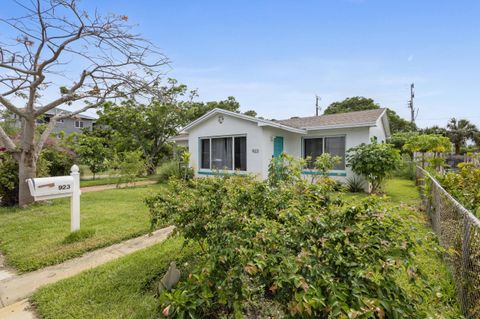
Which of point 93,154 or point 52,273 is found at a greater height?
point 93,154

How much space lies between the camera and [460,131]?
80.2 feet

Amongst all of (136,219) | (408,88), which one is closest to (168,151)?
(136,219)

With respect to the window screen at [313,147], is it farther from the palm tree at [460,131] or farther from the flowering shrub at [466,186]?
the palm tree at [460,131]

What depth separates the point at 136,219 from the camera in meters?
6.07

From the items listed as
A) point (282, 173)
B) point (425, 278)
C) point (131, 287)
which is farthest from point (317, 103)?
point (425, 278)

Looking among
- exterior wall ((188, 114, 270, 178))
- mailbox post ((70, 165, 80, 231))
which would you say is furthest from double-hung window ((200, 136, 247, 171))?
mailbox post ((70, 165, 80, 231))

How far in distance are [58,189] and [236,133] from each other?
7.76m

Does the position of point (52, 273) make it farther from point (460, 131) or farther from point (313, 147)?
point (460, 131)

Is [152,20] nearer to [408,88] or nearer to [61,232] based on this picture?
[61,232]

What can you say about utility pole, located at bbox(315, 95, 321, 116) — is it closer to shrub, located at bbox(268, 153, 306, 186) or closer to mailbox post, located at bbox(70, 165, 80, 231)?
shrub, located at bbox(268, 153, 306, 186)

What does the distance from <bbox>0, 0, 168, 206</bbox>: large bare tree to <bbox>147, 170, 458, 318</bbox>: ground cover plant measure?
560cm

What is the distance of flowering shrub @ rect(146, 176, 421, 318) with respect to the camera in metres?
1.52

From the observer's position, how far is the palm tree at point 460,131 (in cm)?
2430

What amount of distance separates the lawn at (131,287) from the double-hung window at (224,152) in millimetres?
7839
